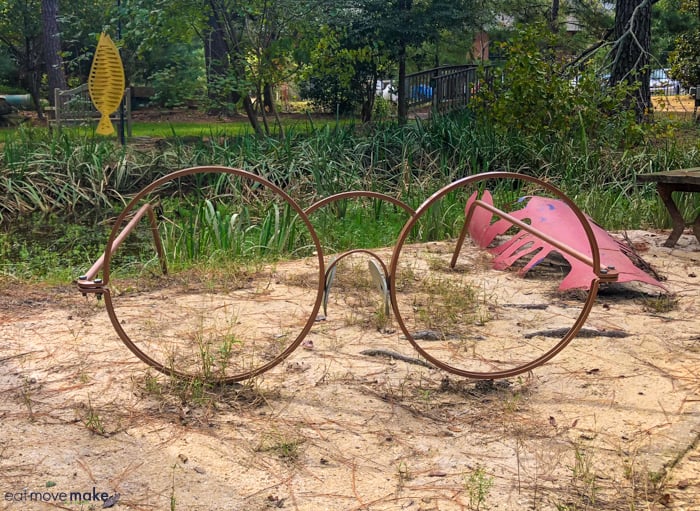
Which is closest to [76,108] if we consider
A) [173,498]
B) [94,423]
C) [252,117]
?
[252,117]

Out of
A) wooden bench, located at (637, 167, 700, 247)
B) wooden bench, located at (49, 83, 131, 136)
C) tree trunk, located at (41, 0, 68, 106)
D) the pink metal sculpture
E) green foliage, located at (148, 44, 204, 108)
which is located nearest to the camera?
the pink metal sculpture

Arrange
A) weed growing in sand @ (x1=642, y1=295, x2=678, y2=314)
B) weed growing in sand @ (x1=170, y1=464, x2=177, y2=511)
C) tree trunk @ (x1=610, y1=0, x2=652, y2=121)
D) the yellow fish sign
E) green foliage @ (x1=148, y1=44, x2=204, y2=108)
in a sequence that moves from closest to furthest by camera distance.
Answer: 1. weed growing in sand @ (x1=170, y1=464, x2=177, y2=511)
2. weed growing in sand @ (x1=642, y1=295, x2=678, y2=314)
3. the yellow fish sign
4. tree trunk @ (x1=610, y1=0, x2=652, y2=121)
5. green foliage @ (x1=148, y1=44, x2=204, y2=108)

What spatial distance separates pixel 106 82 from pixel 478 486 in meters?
8.69

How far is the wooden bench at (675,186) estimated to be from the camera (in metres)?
5.65

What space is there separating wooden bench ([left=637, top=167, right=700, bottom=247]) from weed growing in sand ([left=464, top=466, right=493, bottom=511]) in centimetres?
392

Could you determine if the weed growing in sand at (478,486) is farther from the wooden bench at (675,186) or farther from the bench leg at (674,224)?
the bench leg at (674,224)

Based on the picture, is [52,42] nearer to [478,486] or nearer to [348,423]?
[348,423]

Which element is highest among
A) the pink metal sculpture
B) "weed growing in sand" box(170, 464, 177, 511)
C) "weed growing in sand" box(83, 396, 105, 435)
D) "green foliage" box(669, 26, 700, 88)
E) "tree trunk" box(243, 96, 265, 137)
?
"green foliage" box(669, 26, 700, 88)

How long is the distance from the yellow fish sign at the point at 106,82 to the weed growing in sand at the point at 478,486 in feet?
26.9

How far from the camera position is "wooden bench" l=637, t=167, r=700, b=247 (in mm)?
5648

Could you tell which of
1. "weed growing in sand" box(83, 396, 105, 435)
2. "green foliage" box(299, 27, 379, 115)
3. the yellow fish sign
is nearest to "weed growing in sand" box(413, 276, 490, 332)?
"weed growing in sand" box(83, 396, 105, 435)

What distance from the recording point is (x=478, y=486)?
7.59ft

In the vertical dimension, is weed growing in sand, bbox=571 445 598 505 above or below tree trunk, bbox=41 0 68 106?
below

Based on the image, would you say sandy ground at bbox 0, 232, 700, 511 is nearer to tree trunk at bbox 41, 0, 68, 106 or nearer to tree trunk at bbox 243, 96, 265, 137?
tree trunk at bbox 243, 96, 265, 137
